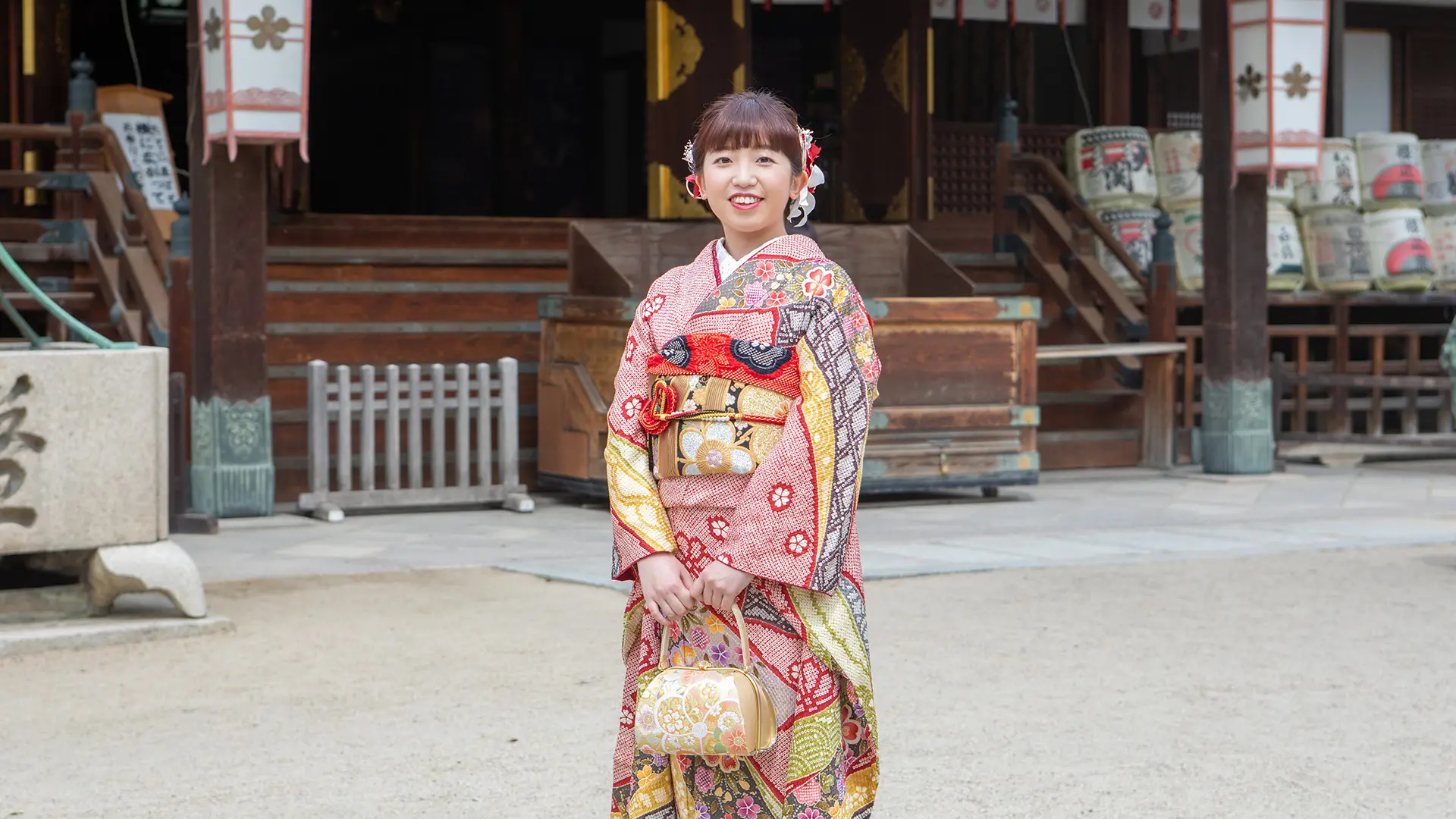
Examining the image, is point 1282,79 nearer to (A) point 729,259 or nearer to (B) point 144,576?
(B) point 144,576

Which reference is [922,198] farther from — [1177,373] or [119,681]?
[119,681]

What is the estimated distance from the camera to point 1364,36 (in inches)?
571

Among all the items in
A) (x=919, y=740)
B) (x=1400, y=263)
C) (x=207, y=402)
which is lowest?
(x=919, y=740)

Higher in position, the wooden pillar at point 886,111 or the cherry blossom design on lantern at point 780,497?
the wooden pillar at point 886,111

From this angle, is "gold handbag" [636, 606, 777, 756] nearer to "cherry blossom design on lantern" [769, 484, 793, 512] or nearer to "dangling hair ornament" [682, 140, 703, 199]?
"cherry blossom design on lantern" [769, 484, 793, 512]

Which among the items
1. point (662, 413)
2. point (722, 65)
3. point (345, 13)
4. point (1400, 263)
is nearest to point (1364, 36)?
point (1400, 263)

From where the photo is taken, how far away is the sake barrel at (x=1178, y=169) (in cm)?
1277

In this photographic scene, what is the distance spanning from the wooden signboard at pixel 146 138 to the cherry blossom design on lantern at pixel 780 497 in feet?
30.1

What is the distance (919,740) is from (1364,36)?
11.6m

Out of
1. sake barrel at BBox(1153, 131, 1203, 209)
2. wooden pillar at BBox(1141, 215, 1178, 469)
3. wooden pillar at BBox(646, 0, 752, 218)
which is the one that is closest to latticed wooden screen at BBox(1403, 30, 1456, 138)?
sake barrel at BBox(1153, 131, 1203, 209)

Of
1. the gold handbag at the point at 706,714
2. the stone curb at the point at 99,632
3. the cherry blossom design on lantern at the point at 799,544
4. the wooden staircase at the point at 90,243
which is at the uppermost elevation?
the wooden staircase at the point at 90,243

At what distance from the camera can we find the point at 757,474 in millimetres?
2889

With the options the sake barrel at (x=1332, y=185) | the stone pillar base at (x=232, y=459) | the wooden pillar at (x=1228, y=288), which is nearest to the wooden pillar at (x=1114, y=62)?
the sake barrel at (x=1332, y=185)

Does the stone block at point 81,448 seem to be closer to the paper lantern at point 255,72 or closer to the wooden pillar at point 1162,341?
the paper lantern at point 255,72
